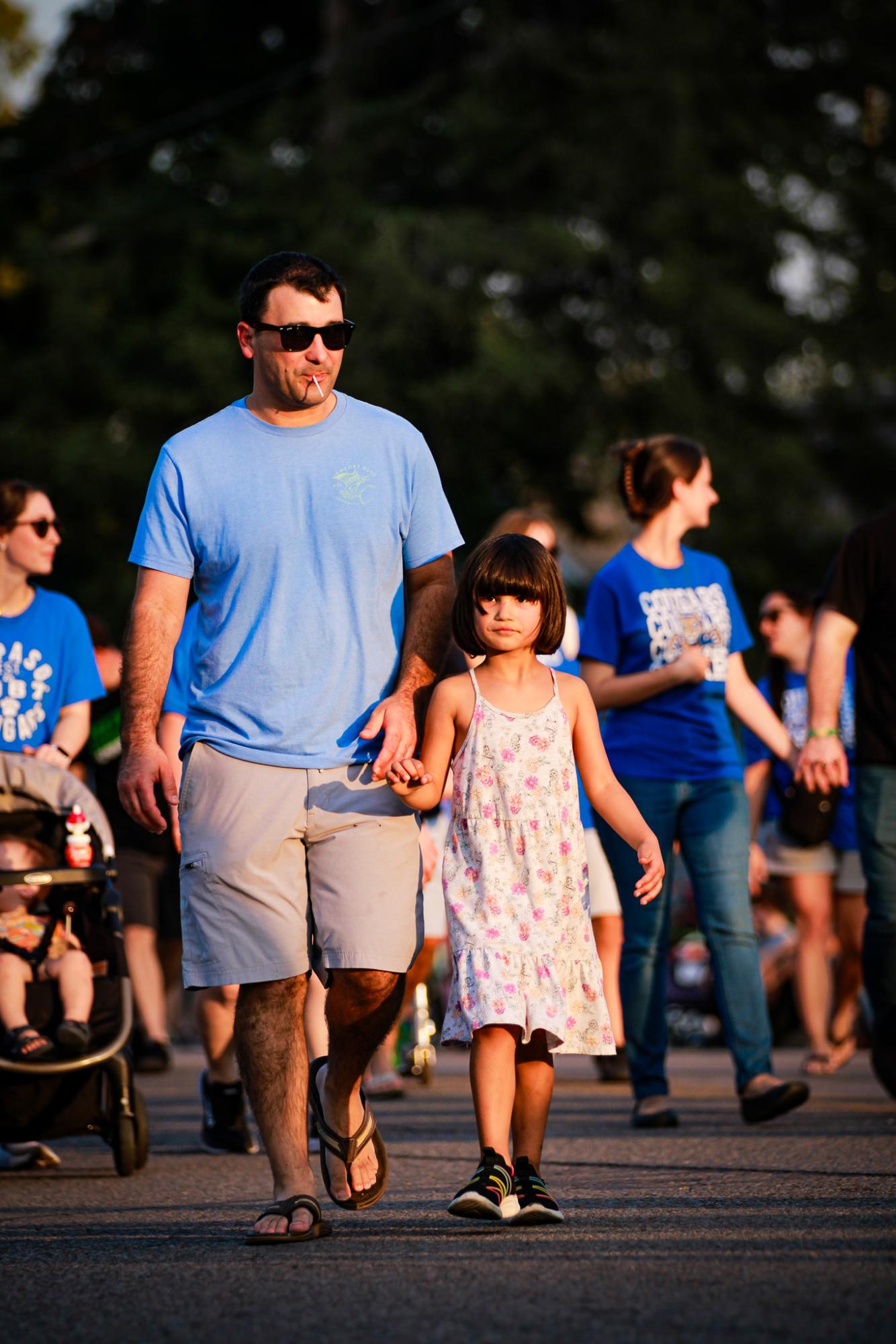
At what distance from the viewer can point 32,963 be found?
657cm

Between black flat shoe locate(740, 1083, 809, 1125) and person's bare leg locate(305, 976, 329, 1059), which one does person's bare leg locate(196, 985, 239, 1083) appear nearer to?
person's bare leg locate(305, 976, 329, 1059)

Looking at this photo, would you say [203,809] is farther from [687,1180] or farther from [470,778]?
[687,1180]

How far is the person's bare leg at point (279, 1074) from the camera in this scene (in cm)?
466

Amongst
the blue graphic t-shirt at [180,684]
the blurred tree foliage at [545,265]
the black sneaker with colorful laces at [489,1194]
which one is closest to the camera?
the black sneaker with colorful laces at [489,1194]

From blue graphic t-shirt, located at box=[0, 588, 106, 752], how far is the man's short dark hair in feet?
7.52

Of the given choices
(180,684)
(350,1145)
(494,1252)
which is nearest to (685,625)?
(180,684)

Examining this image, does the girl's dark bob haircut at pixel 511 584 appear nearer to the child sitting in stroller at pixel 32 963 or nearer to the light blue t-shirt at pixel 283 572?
the light blue t-shirt at pixel 283 572

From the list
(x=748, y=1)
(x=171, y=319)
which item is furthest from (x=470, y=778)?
(x=748, y=1)

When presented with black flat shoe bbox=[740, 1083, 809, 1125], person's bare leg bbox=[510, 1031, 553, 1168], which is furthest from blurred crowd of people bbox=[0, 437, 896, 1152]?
person's bare leg bbox=[510, 1031, 553, 1168]

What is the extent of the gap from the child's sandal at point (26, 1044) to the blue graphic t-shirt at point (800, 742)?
4.76 m

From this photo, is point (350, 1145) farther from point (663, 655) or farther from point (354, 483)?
point (663, 655)

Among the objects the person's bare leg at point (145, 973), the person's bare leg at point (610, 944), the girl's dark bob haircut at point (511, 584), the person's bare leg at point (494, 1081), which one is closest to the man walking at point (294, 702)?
the girl's dark bob haircut at point (511, 584)

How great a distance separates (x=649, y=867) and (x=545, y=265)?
18120 mm

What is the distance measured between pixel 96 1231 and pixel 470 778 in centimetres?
145
